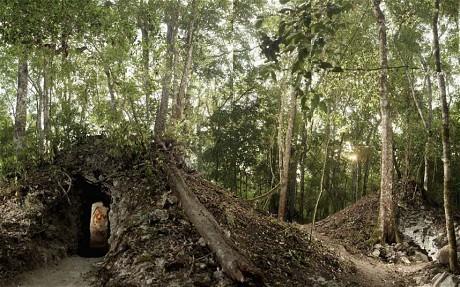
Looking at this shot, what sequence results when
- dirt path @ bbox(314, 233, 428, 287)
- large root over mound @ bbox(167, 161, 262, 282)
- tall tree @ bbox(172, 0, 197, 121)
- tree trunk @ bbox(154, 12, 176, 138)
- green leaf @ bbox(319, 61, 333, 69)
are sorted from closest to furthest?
green leaf @ bbox(319, 61, 333, 69) < large root over mound @ bbox(167, 161, 262, 282) < dirt path @ bbox(314, 233, 428, 287) < tree trunk @ bbox(154, 12, 176, 138) < tall tree @ bbox(172, 0, 197, 121)

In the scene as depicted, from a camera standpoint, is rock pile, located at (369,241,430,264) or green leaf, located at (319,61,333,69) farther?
rock pile, located at (369,241,430,264)

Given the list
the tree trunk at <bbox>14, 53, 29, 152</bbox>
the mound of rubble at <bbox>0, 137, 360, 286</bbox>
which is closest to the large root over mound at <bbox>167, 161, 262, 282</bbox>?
the mound of rubble at <bbox>0, 137, 360, 286</bbox>

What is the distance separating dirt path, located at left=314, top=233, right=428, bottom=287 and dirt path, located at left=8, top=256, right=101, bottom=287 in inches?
225

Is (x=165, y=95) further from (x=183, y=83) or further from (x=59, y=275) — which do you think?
(x=59, y=275)

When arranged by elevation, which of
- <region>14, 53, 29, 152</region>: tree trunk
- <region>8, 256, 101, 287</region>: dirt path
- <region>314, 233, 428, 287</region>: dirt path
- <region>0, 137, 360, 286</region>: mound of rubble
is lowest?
<region>314, 233, 428, 287</region>: dirt path

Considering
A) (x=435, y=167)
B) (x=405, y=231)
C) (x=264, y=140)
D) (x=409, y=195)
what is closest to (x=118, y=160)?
(x=405, y=231)

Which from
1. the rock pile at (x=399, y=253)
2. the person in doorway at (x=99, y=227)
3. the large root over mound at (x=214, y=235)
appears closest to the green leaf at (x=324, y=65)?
the large root over mound at (x=214, y=235)

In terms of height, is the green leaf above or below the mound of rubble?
above

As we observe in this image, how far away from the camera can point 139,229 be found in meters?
7.98

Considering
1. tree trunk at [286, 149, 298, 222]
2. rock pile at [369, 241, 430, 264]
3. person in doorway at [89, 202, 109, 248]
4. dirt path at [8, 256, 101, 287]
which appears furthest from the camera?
tree trunk at [286, 149, 298, 222]

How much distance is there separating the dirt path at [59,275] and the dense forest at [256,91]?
8.54ft

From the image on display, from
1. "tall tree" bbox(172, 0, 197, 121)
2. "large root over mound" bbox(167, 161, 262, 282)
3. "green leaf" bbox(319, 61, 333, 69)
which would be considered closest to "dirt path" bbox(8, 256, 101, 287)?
"large root over mound" bbox(167, 161, 262, 282)

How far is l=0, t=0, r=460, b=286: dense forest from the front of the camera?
26.1 ft

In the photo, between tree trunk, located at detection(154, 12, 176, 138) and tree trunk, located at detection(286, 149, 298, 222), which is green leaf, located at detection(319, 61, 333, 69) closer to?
tree trunk, located at detection(154, 12, 176, 138)
